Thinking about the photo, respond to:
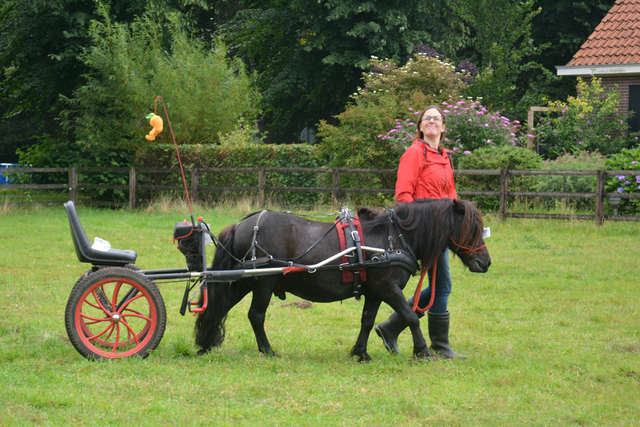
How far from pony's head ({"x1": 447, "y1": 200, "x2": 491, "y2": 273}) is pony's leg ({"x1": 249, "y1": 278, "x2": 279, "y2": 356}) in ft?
4.83

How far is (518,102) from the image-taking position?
25891mm

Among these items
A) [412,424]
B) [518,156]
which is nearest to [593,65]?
[518,156]

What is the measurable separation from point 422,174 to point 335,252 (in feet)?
3.23

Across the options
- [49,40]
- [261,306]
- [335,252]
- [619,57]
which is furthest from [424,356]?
[49,40]

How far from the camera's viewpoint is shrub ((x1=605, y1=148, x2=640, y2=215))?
40.6 ft

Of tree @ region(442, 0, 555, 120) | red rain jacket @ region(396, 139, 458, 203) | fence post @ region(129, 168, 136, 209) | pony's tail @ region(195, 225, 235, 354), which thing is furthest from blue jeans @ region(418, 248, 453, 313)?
tree @ region(442, 0, 555, 120)

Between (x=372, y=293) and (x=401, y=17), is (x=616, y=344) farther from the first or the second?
(x=401, y=17)

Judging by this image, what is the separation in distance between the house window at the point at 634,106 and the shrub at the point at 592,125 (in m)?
0.26

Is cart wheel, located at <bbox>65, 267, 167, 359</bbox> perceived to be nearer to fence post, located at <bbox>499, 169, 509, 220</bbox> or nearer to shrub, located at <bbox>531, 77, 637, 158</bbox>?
fence post, located at <bbox>499, 169, 509, 220</bbox>

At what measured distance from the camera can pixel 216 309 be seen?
525cm

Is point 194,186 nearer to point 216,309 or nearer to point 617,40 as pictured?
point 216,309

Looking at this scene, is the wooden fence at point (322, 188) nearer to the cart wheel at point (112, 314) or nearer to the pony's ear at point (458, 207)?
the pony's ear at point (458, 207)

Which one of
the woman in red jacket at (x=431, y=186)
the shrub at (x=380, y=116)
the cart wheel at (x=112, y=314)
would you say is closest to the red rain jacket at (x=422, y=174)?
the woman in red jacket at (x=431, y=186)

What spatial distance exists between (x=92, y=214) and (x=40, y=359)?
1226 centimetres
